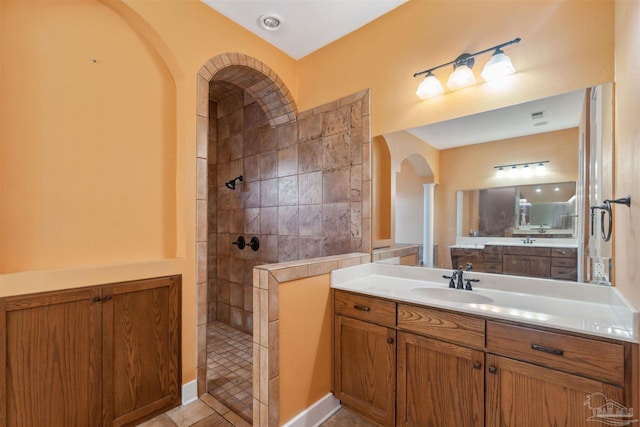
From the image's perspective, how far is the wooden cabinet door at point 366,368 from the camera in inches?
63.3

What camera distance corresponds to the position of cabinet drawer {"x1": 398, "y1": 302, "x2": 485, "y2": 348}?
134cm

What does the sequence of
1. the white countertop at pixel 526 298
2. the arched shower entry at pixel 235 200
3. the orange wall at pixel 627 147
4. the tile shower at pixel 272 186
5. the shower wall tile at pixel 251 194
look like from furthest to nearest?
the shower wall tile at pixel 251 194, the tile shower at pixel 272 186, the arched shower entry at pixel 235 200, the white countertop at pixel 526 298, the orange wall at pixel 627 147

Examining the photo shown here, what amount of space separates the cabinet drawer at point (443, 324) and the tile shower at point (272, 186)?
0.75 metres

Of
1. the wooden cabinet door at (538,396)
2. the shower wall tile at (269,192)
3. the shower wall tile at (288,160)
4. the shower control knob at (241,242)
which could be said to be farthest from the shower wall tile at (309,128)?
the wooden cabinet door at (538,396)

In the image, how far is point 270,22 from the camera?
7.27ft

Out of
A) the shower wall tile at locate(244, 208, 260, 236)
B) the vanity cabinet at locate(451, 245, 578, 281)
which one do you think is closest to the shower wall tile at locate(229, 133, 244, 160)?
the shower wall tile at locate(244, 208, 260, 236)

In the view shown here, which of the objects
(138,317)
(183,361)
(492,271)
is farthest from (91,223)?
(492,271)

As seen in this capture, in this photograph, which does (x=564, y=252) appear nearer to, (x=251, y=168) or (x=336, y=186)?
(x=336, y=186)

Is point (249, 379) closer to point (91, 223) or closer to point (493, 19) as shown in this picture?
point (91, 223)

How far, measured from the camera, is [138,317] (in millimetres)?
1707

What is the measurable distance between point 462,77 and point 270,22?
1562 millimetres

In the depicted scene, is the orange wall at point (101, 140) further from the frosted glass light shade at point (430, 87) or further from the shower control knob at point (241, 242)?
the frosted glass light shade at point (430, 87)

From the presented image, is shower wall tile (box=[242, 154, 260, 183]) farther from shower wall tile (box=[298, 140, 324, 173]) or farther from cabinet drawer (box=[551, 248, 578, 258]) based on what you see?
cabinet drawer (box=[551, 248, 578, 258])

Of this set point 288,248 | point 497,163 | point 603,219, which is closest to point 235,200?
point 288,248
